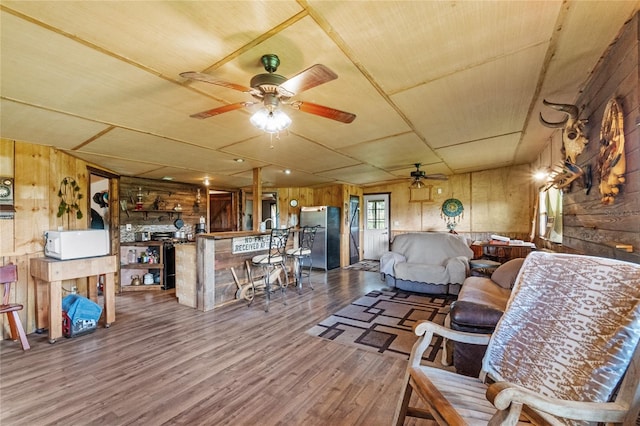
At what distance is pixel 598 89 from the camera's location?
1969 millimetres

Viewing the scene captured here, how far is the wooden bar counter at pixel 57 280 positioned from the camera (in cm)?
285

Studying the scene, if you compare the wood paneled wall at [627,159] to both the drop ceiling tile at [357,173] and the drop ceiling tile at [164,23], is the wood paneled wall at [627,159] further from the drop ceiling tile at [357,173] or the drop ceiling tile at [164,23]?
the drop ceiling tile at [357,173]

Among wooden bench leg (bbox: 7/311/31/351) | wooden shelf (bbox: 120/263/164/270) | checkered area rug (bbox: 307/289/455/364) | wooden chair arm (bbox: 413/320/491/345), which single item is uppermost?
wooden chair arm (bbox: 413/320/491/345)

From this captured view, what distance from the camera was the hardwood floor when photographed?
5.90ft

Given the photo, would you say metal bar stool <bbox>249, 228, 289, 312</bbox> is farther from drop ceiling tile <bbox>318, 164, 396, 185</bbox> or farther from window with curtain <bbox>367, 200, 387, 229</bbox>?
window with curtain <bbox>367, 200, 387, 229</bbox>

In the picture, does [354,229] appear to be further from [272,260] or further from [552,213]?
[552,213]

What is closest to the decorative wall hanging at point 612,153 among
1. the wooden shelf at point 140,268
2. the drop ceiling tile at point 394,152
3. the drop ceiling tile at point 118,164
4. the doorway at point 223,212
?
the drop ceiling tile at point 394,152

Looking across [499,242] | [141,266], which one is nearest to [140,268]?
[141,266]

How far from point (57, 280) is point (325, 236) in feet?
15.4

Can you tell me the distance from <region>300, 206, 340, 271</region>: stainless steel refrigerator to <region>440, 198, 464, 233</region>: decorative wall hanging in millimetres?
2716

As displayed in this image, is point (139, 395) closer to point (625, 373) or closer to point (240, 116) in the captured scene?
point (240, 116)

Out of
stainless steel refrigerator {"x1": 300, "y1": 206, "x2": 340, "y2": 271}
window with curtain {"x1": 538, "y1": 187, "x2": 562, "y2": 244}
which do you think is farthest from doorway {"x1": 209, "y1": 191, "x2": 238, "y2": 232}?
window with curtain {"x1": 538, "y1": 187, "x2": 562, "y2": 244}

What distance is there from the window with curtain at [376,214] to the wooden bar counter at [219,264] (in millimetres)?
4318

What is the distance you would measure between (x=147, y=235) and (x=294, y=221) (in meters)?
3.56
